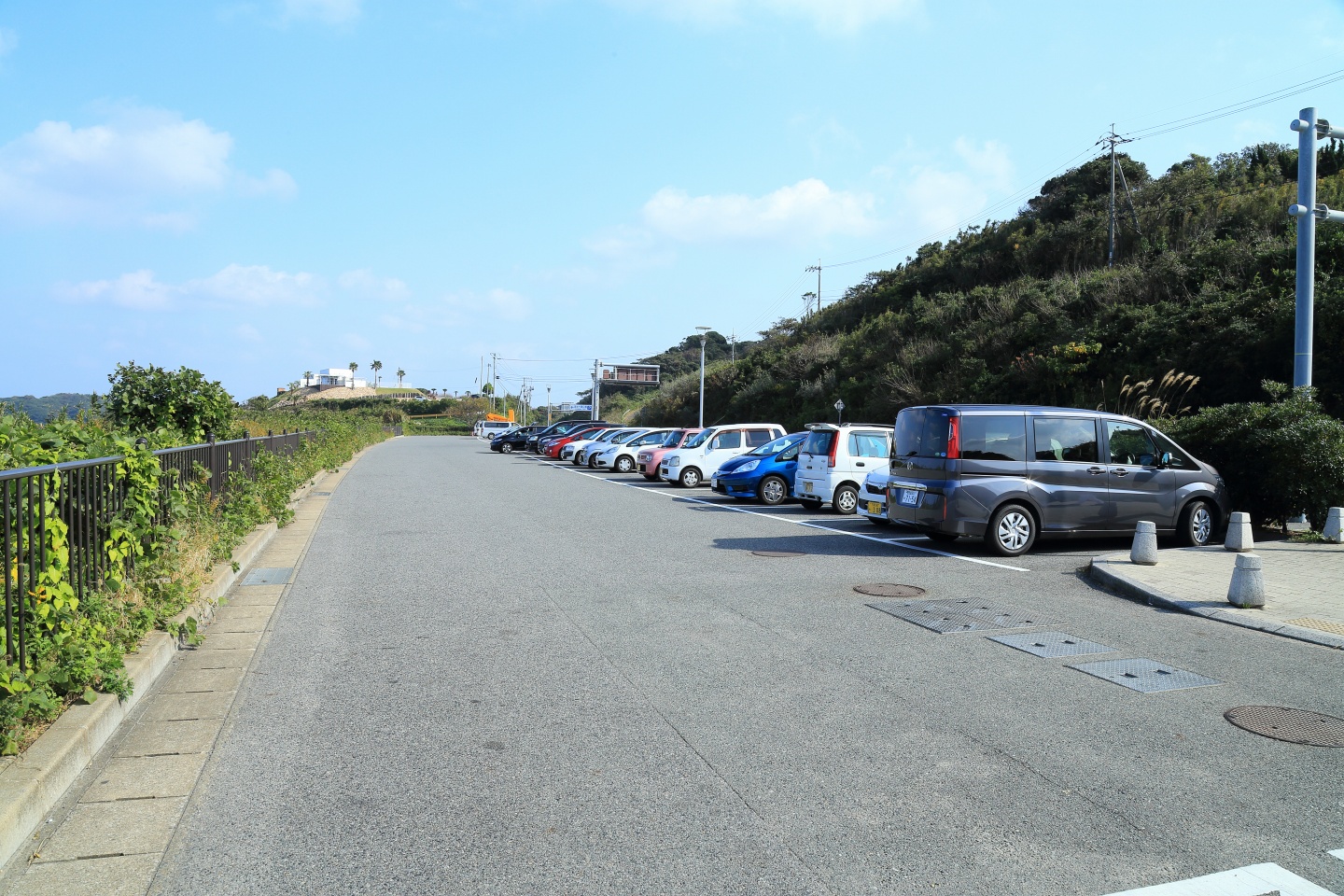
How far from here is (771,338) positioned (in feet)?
228

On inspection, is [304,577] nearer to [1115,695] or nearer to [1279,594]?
[1115,695]

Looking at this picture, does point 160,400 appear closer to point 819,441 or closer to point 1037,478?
point 819,441

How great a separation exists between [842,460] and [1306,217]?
7.78 meters

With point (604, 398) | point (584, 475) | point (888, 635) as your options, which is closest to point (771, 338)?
point (584, 475)

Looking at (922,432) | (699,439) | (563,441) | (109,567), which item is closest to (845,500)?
(922,432)

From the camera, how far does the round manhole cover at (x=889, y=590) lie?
930cm

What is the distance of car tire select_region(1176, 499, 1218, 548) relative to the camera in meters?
12.8

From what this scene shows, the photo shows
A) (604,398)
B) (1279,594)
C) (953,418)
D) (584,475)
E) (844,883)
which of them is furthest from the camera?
(604,398)

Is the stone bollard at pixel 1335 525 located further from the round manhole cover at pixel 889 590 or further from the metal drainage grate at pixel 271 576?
the metal drainage grate at pixel 271 576

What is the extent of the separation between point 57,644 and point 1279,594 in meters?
9.91

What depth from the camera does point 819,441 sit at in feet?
56.9

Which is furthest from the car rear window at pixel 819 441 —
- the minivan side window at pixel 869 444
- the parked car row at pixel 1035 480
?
the parked car row at pixel 1035 480

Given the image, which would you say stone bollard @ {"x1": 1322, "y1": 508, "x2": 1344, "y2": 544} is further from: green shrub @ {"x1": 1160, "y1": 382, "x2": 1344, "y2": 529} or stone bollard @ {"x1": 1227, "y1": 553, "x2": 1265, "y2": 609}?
stone bollard @ {"x1": 1227, "y1": 553, "x2": 1265, "y2": 609}

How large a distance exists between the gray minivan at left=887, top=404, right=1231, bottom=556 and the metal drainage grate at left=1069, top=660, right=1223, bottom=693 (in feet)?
16.6
